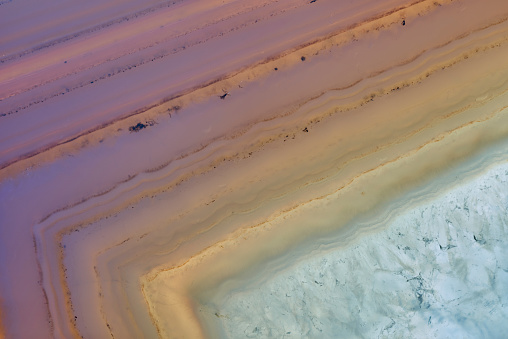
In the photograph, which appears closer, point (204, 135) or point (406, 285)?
point (406, 285)

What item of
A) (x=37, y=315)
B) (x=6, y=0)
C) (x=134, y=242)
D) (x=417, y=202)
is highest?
(x=6, y=0)

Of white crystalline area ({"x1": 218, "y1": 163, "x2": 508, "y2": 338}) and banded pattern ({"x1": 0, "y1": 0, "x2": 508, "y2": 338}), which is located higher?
Result: banded pattern ({"x1": 0, "y1": 0, "x2": 508, "y2": 338})

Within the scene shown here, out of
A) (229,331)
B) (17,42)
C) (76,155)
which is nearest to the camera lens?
(229,331)

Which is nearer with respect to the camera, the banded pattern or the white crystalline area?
the white crystalline area

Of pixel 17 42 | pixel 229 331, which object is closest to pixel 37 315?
pixel 229 331

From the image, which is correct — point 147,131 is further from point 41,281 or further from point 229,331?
point 229,331

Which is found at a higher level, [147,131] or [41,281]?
[147,131]

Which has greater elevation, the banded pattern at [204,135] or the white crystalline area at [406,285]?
the banded pattern at [204,135]

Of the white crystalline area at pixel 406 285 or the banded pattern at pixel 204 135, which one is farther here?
the banded pattern at pixel 204 135
